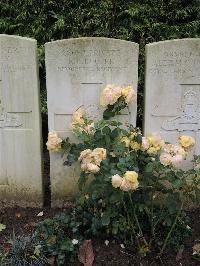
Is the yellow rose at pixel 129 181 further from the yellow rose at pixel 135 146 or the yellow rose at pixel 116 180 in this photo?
the yellow rose at pixel 135 146

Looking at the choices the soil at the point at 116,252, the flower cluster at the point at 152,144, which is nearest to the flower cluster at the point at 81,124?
the flower cluster at the point at 152,144

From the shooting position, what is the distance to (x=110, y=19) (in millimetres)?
5082

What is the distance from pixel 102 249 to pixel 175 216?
0.61m

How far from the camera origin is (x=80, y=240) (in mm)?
3281

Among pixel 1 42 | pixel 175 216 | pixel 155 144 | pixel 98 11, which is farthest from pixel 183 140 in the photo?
pixel 98 11

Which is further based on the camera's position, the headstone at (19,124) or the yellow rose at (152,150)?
the headstone at (19,124)

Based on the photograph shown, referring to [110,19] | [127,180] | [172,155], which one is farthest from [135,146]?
[110,19]

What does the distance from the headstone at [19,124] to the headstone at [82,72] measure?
15 centimetres

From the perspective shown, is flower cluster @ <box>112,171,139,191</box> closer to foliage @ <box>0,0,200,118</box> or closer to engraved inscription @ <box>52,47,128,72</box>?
engraved inscription @ <box>52,47,128,72</box>

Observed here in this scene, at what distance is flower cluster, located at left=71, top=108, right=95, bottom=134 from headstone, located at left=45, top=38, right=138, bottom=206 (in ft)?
0.74

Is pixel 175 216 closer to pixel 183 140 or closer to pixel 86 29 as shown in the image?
pixel 183 140

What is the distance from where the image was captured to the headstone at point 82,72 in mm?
3463

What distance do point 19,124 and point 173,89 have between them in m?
1.30

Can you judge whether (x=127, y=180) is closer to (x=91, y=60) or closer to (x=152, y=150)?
(x=152, y=150)
